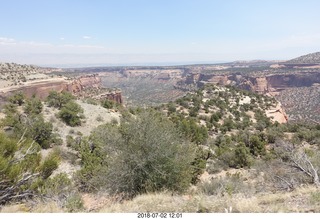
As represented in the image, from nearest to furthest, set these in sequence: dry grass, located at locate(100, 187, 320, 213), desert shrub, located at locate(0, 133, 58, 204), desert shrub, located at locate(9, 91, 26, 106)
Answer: dry grass, located at locate(100, 187, 320, 213) → desert shrub, located at locate(0, 133, 58, 204) → desert shrub, located at locate(9, 91, 26, 106)

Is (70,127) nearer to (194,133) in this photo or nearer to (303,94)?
(194,133)

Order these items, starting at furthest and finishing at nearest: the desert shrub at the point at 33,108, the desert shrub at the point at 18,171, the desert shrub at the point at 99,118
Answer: the desert shrub at the point at 99,118
the desert shrub at the point at 33,108
the desert shrub at the point at 18,171

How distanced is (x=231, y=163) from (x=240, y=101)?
3359cm

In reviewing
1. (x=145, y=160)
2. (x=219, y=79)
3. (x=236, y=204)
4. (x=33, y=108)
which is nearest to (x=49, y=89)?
(x=33, y=108)

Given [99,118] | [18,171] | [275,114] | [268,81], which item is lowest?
[268,81]

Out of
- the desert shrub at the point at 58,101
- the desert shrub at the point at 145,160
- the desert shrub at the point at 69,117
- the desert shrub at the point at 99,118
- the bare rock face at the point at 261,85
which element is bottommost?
the bare rock face at the point at 261,85

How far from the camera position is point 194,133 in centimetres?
2612

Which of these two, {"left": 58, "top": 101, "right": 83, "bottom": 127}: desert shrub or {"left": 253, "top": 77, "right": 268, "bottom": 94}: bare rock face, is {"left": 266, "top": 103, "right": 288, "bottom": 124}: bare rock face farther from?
{"left": 253, "top": 77, "right": 268, "bottom": 94}: bare rock face

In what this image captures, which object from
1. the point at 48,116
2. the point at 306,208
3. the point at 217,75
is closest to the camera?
the point at 306,208

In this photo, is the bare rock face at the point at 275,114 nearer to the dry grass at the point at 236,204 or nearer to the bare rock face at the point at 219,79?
the dry grass at the point at 236,204

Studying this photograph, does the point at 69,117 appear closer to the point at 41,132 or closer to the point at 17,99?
the point at 41,132

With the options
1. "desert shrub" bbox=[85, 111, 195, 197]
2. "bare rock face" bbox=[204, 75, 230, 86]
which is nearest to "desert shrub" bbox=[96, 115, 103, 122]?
"desert shrub" bbox=[85, 111, 195, 197]

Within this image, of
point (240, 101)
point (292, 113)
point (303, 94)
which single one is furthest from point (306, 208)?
point (303, 94)

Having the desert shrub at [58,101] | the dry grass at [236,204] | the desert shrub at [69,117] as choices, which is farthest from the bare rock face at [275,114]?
the dry grass at [236,204]
